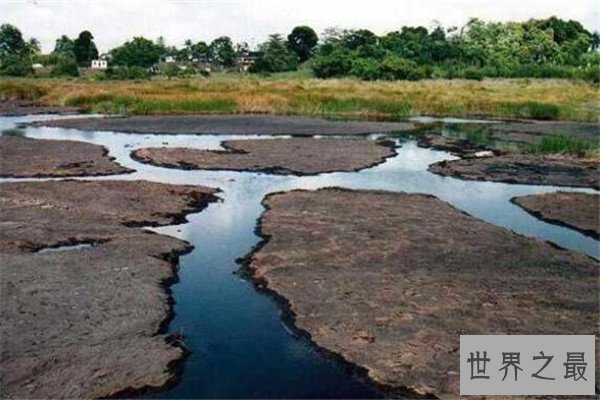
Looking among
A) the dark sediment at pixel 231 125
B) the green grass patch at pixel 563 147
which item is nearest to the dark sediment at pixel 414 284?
the green grass patch at pixel 563 147

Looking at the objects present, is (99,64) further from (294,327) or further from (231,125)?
(294,327)

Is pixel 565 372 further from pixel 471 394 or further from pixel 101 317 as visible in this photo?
pixel 101 317

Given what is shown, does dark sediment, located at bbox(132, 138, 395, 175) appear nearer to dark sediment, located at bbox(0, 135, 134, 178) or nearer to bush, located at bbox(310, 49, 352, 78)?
dark sediment, located at bbox(0, 135, 134, 178)

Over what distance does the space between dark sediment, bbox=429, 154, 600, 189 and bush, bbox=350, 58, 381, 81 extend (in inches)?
2291

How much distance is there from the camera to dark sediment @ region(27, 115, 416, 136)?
4131 centimetres

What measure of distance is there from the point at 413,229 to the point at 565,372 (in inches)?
353

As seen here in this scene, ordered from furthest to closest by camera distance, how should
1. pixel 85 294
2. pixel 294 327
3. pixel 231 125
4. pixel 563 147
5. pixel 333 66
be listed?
pixel 333 66
pixel 231 125
pixel 563 147
pixel 85 294
pixel 294 327

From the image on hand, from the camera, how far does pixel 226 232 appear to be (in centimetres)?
1748

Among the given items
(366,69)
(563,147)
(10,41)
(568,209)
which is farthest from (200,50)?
(568,209)

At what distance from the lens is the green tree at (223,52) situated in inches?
5246

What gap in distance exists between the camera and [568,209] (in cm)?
2042

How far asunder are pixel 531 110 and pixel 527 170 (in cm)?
2691

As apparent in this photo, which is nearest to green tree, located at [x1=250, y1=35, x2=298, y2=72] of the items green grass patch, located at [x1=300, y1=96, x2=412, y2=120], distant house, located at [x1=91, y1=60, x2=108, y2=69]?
distant house, located at [x1=91, y1=60, x2=108, y2=69]

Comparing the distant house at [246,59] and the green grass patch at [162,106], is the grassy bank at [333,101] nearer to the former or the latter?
the green grass patch at [162,106]
